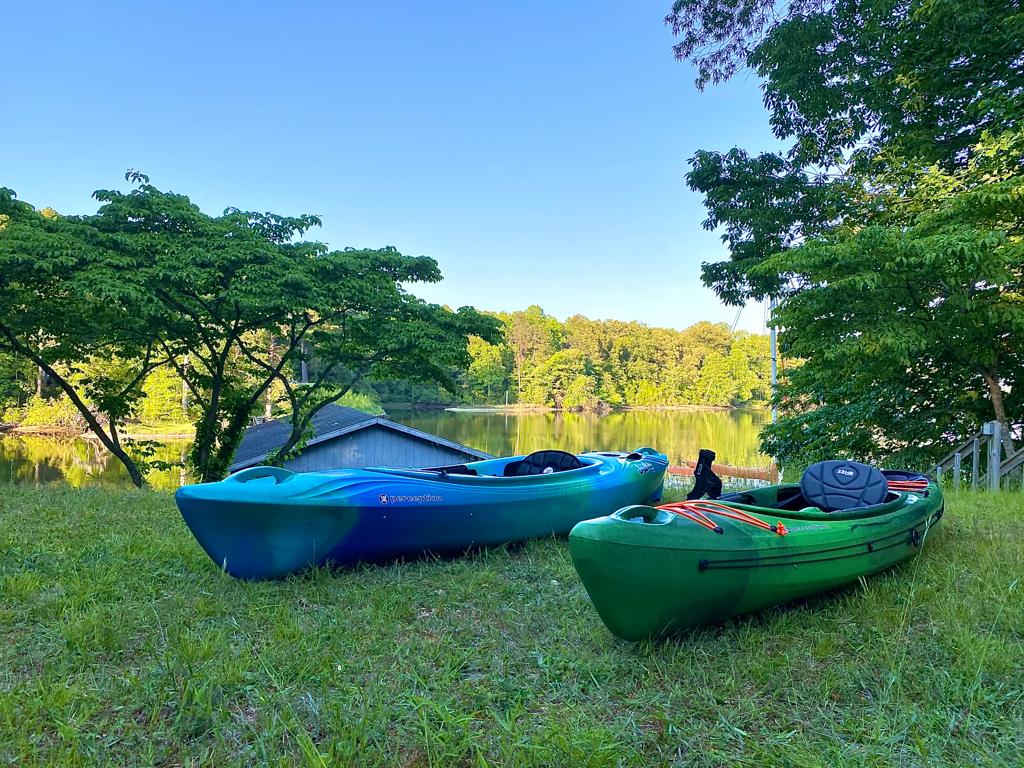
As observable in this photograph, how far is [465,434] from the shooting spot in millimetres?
40250

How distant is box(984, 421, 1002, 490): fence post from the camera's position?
25.3ft

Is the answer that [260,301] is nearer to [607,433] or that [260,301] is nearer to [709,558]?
[709,558]

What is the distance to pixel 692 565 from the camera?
2.89 m

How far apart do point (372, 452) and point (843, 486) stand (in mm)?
12534

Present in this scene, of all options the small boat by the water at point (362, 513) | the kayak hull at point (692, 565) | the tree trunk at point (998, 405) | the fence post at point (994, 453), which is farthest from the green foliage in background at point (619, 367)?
the kayak hull at point (692, 565)

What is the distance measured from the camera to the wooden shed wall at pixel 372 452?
49.0 feet

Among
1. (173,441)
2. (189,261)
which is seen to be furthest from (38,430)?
(189,261)

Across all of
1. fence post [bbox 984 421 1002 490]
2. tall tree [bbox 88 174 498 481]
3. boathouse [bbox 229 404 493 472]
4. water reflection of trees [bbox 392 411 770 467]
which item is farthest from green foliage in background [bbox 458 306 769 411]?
fence post [bbox 984 421 1002 490]

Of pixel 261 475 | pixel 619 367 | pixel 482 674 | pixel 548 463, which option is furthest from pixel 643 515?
pixel 619 367

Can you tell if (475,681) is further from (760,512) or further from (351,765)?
(760,512)

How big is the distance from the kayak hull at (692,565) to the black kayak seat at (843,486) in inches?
42.2

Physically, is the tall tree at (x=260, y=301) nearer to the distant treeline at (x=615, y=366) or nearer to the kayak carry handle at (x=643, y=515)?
the kayak carry handle at (x=643, y=515)

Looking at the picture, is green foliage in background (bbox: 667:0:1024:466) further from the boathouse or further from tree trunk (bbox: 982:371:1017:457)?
the boathouse

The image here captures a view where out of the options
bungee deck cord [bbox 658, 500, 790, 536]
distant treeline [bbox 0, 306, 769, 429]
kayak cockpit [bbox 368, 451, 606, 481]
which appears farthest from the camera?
distant treeline [bbox 0, 306, 769, 429]
